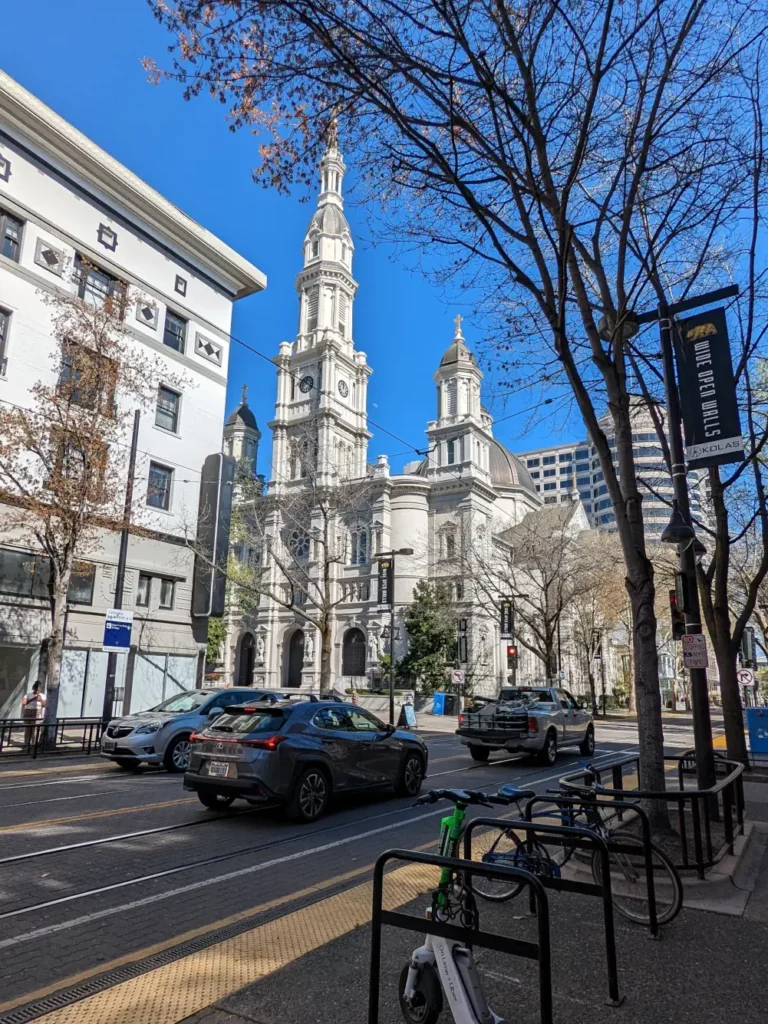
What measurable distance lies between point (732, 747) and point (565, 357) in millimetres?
9532

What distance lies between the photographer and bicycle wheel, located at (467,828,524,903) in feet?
17.3

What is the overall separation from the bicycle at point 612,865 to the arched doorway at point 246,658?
58.8 metres

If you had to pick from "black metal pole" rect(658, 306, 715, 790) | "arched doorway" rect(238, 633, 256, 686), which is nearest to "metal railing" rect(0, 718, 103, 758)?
"black metal pole" rect(658, 306, 715, 790)

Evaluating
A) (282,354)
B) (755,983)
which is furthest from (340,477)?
(755,983)

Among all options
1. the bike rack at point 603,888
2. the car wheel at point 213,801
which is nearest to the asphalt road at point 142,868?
the car wheel at point 213,801

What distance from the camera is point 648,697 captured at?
23.3 feet

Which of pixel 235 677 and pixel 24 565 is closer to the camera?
pixel 24 565

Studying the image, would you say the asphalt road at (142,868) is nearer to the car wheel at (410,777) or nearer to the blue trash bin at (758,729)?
the car wheel at (410,777)

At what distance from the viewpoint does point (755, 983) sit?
4.00m

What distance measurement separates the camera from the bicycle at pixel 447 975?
3.09 metres

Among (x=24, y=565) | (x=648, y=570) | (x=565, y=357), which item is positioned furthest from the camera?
(x=24, y=565)

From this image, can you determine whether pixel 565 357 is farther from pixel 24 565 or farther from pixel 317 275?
pixel 317 275

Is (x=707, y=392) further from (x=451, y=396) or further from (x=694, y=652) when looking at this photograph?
(x=451, y=396)

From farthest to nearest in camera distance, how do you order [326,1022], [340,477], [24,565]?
[340,477] → [24,565] → [326,1022]
